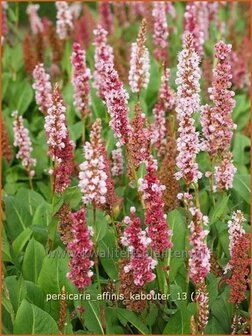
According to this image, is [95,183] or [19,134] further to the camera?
[19,134]

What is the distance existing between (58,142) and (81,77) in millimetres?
1162

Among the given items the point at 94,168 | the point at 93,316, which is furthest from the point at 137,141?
the point at 93,316

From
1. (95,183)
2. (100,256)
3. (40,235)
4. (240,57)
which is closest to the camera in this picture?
(95,183)

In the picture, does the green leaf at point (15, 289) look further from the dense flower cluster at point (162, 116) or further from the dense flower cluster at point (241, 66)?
the dense flower cluster at point (241, 66)

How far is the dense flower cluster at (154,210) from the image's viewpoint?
3.91 metres

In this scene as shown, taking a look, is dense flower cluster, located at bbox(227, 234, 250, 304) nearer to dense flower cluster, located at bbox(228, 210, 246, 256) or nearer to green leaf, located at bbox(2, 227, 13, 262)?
dense flower cluster, located at bbox(228, 210, 246, 256)

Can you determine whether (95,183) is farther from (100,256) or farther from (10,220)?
(10,220)

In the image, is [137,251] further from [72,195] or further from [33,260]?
[33,260]

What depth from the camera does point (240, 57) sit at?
7789 millimetres

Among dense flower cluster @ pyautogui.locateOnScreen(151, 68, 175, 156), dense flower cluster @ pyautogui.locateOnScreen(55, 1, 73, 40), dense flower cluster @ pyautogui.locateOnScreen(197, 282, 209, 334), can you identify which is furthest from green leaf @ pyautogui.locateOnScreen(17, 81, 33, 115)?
dense flower cluster @ pyautogui.locateOnScreen(197, 282, 209, 334)

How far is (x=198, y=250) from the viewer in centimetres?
387

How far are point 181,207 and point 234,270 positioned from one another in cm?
119

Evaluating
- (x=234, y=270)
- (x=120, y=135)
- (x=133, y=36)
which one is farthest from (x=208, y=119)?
(x=133, y=36)

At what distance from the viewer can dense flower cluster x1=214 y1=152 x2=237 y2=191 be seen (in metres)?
4.58
